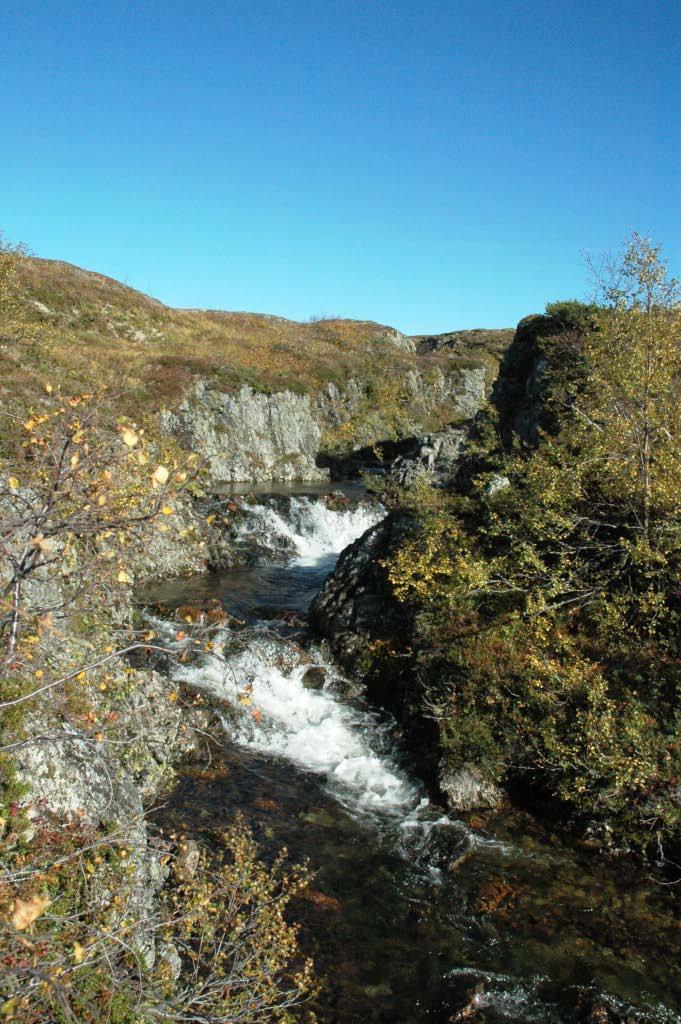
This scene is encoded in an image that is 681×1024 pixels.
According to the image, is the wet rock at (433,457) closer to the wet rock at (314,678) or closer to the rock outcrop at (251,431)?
the rock outcrop at (251,431)

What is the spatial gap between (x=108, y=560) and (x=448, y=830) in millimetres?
8628

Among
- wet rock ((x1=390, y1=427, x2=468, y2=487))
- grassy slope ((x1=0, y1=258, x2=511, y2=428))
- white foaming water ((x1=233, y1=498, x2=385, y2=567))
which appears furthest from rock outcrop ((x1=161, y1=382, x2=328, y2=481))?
wet rock ((x1=390, y1=427, x2=468, y2=487))

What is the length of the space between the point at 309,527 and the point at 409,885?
2087cm

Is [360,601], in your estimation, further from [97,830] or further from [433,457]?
[433,457]

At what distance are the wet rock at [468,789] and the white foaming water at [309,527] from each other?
15.3m

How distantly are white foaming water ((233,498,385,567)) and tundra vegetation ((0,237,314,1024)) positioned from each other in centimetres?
1623

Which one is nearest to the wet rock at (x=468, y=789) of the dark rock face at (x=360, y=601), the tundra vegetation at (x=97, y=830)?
the tundra vegetation at (x=97, y=830)

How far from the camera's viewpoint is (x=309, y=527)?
29844 millimetres

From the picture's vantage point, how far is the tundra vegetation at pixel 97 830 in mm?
4684

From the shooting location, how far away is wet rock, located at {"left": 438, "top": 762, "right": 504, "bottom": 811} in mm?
11664

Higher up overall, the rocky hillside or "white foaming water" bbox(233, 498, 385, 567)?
the rocky hillside

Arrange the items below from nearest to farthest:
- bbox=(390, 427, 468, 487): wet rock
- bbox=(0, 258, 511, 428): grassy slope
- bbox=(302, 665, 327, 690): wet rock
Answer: bbox=(302, 665, 327, 690): wet rock < bbox=(390, 427, 468, 487): wet rock < bbox=(0, 258, 511, 428): grassy slope

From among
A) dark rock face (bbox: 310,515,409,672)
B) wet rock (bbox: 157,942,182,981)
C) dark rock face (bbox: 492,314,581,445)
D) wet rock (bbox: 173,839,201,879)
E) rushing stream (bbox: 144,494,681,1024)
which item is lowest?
rushing stream (bbox: 144,494,681,1024)

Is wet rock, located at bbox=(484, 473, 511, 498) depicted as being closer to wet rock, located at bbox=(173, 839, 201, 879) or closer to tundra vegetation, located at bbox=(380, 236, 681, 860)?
tundra vegetation, located at bbox=(380, 236, 681, 860)
